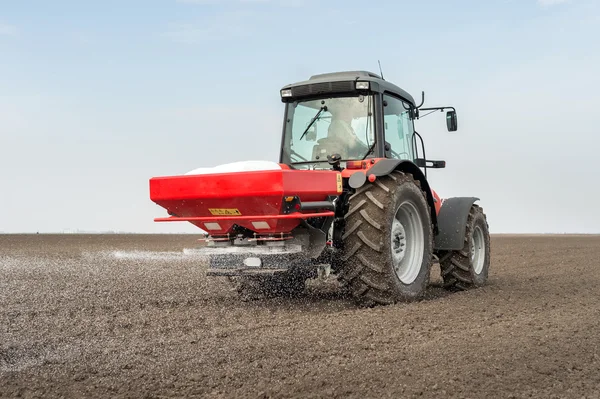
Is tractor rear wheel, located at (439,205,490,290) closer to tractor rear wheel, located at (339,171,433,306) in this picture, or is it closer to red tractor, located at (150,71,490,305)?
A: red tractor, located at (150,71,490,305)

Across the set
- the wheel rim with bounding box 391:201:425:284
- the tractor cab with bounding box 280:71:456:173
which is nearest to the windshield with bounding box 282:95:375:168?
the tractor cab with bounding box 280:71:456:173

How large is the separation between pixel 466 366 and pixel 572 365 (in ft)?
2.33

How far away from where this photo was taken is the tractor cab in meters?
7.12

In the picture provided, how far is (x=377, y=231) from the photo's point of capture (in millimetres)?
6281

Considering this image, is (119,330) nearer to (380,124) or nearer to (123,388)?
(123,388)

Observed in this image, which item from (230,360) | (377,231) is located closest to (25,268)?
(377,231)

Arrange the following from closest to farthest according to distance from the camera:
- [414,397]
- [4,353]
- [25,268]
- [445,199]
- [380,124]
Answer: [414,397] < [4,353] < [380,124] < [445,199] < [25,268]

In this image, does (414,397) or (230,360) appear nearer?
(414,397)

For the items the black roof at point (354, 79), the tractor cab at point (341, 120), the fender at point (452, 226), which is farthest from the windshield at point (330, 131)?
the fender at point (452, 226)

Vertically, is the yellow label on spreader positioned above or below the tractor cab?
below

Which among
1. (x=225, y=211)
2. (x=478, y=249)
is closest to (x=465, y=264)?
(x=478, y=249)

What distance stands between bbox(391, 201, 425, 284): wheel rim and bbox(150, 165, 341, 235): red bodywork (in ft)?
3.25

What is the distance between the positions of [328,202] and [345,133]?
1211 millimetres

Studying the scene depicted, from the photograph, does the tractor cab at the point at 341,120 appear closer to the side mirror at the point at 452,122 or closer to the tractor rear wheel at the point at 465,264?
the side mirror at the point at 452,122
